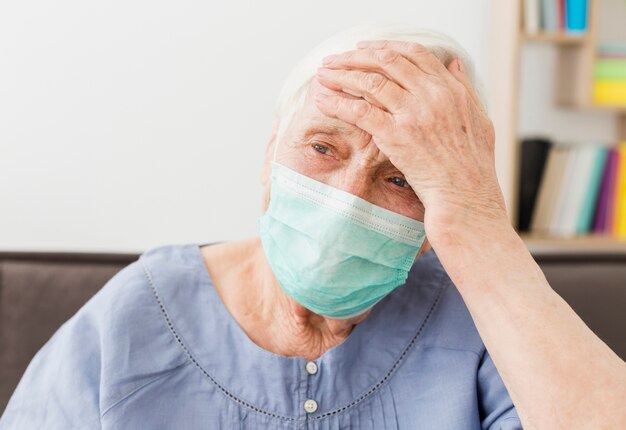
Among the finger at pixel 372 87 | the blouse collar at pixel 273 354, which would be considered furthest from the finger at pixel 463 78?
the blouse collar at pixel 273 354

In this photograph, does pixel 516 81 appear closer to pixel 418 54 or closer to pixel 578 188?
pixel 578 188

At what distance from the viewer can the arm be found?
1055mm

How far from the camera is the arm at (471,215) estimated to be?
1.05 m

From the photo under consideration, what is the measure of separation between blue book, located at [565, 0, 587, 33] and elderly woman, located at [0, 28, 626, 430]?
1.67 meters

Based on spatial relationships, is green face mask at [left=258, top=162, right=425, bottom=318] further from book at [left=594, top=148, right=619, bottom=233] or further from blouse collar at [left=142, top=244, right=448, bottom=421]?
book at [left=594, top=148, right=619, bottom=233]

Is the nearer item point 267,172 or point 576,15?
point 267,172

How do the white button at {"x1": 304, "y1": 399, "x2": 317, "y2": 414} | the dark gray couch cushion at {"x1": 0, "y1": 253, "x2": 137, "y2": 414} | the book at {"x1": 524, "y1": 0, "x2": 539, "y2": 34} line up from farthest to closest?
the book at {"x1": 524, "y1": 0, "x2": 539, "y2": 34} → the dark gray couch cushion at {"x1": 0, "y1": 253, "x2": 137, "y2": 414} → the white button at {"x1": 304, "y1": 399, "x2": 317, "y2": 414}

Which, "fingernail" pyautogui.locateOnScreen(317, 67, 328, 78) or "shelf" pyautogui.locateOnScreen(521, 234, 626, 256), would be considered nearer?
"fingernail" pyautogui.locateOnScreen(317, 67, 328, 78)

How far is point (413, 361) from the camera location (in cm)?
133

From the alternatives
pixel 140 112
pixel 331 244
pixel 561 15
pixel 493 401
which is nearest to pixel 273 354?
pixel 331 244

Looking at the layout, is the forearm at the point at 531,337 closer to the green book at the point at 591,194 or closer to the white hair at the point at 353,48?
the white hair at the point at 353,48

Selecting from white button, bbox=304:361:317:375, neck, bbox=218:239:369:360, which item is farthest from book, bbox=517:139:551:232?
white button, bbox=304:361:317:375

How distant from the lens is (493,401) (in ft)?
4.26

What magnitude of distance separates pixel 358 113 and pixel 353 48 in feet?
0.45
